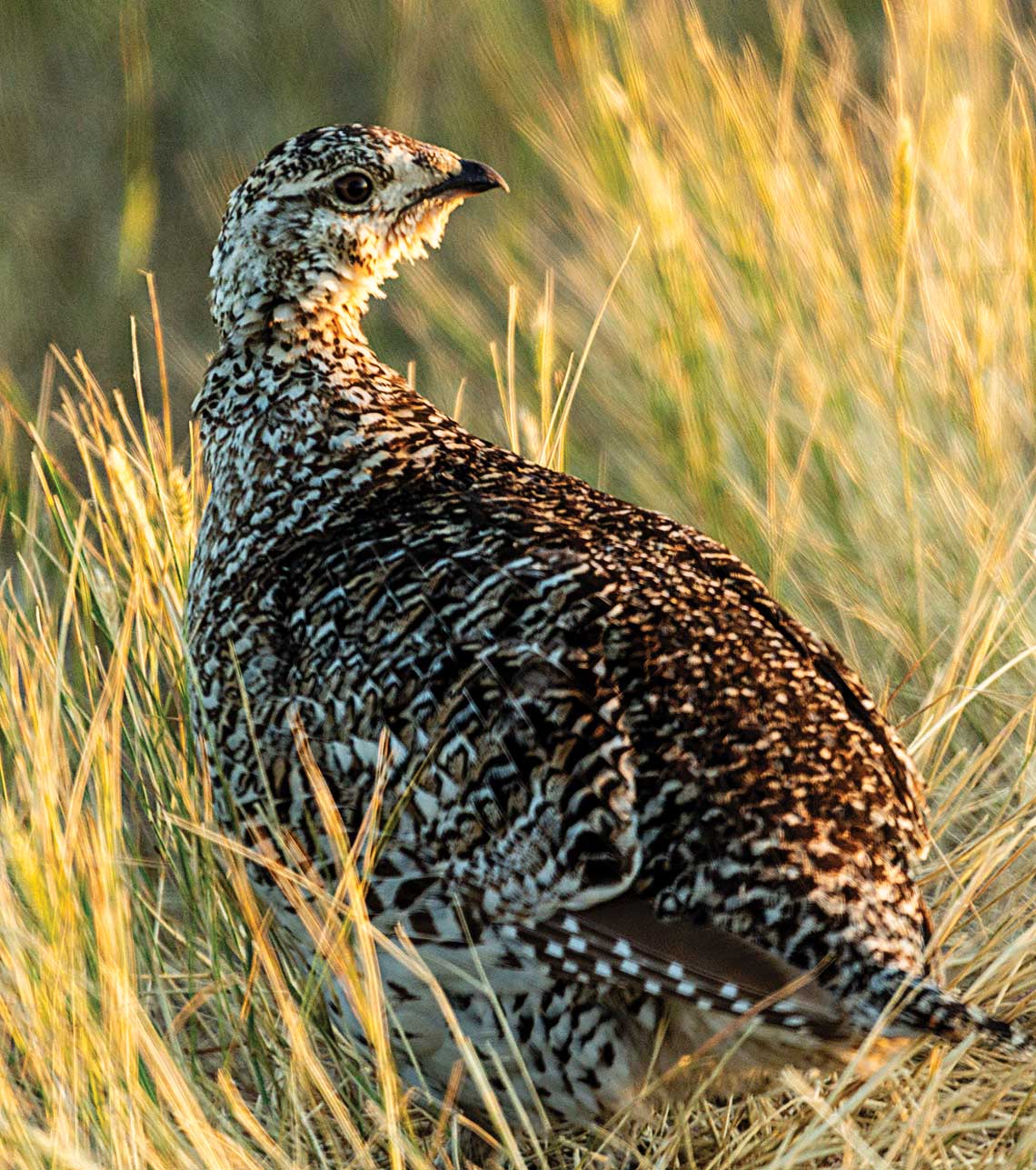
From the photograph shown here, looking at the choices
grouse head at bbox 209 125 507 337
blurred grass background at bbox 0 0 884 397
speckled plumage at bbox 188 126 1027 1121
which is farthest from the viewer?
blurred grass background at bbox 0 0 884 397

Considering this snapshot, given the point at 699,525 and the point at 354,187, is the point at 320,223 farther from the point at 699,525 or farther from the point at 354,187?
the point at 699,525

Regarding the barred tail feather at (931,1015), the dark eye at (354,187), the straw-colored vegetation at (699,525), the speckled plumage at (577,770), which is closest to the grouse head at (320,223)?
the dark eye at (354,187)

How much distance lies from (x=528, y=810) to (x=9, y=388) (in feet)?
5.86

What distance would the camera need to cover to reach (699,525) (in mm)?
3951

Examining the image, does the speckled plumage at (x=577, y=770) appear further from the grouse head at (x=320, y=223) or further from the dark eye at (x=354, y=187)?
the dark eye at (x=354, y=187)

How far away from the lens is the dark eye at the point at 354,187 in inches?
128

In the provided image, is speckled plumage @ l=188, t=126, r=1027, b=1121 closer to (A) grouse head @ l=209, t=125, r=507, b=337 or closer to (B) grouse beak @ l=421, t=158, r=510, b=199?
(A) grouse head @ l=209, t=125, r=507, b=337

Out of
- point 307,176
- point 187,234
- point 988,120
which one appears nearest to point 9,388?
point 307,176

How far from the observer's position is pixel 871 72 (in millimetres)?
6445

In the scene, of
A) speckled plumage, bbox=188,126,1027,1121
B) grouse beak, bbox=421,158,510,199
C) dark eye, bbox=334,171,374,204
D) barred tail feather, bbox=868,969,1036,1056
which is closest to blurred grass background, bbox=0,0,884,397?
grouse beak, bbox=421,158,510,199

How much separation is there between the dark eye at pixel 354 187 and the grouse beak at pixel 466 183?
0.13m

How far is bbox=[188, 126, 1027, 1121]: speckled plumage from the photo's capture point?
7.73 feet

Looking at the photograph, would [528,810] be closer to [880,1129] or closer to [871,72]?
[880,1129]

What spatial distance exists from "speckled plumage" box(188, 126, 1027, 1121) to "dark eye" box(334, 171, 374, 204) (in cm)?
63
